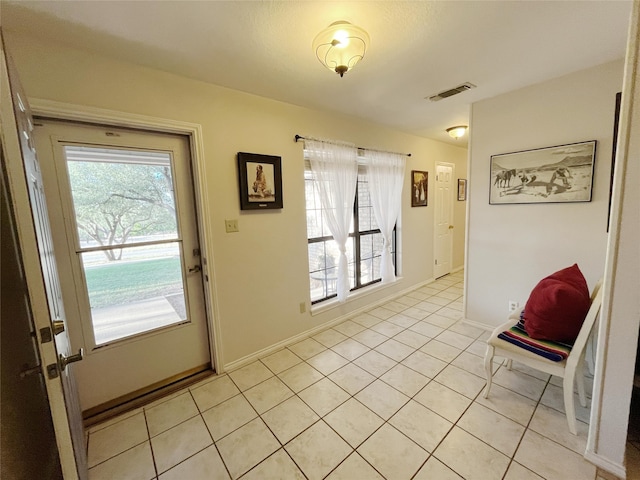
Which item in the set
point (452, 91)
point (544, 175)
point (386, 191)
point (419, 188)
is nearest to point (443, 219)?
point (419, 188)

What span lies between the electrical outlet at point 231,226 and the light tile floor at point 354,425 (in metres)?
1.24

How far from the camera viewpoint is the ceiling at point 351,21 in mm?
1313

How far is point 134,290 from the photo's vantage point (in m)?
1.92

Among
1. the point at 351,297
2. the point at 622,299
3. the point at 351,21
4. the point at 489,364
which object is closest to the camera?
the point at 622,299

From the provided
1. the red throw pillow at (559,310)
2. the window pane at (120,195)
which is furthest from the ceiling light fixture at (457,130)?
the window pane at (120,195)

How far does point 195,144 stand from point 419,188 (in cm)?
314

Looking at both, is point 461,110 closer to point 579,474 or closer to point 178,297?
point 579,474

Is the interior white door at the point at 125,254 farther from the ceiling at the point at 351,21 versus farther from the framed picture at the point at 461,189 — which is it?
the framed picture at the point at 461,189

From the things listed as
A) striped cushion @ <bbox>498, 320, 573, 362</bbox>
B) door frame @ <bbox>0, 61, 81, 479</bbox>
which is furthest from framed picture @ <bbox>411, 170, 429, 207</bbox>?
door frame @ <bbox>0, 61, 81, 479</bbox>

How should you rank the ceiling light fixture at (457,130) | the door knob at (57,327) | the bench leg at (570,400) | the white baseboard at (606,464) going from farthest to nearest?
the ceiling light fixture at (457,130) → the bench leg at (570,400) → the white baseboard at (606,464) → the door knob at (57,327)

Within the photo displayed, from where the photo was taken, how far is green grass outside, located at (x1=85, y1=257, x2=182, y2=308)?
1.78 meters

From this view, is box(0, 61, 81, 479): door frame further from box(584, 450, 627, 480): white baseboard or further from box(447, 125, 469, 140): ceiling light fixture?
box(447, 125, 469, 140): ceiling light fixture

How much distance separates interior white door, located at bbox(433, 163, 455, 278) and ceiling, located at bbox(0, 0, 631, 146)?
7.29 ft

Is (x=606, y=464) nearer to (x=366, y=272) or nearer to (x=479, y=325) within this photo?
(x=479, y=325)
